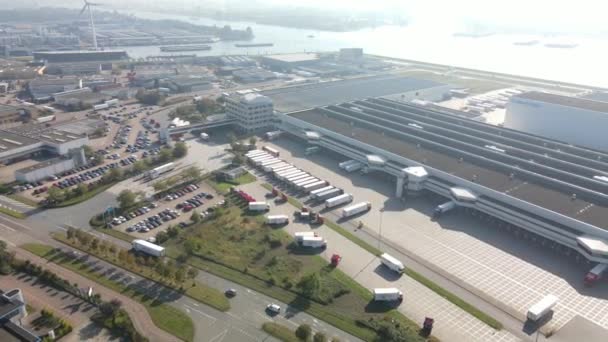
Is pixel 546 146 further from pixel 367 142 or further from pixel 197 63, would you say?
pixel 197 63

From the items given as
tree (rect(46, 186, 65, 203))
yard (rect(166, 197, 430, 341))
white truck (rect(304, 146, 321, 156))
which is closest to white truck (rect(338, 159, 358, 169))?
white truck (rect(304, 146, 321, 156))

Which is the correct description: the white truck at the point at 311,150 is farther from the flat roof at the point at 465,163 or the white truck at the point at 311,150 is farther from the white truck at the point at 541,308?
the white truck at the point at 541,308

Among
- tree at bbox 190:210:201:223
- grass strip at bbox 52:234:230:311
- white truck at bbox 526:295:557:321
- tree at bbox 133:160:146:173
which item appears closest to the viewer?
white truck at bbox 526:295:557:321

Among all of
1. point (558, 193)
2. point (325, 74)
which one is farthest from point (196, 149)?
point (325, 74)

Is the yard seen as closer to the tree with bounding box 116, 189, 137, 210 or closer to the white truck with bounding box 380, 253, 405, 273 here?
the white truck with bounding box 380, 253, 405, 273

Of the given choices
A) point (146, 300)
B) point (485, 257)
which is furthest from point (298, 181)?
point (146, 300)

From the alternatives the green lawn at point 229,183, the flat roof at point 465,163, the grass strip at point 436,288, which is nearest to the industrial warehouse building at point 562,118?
the flat roof at point 465,163
